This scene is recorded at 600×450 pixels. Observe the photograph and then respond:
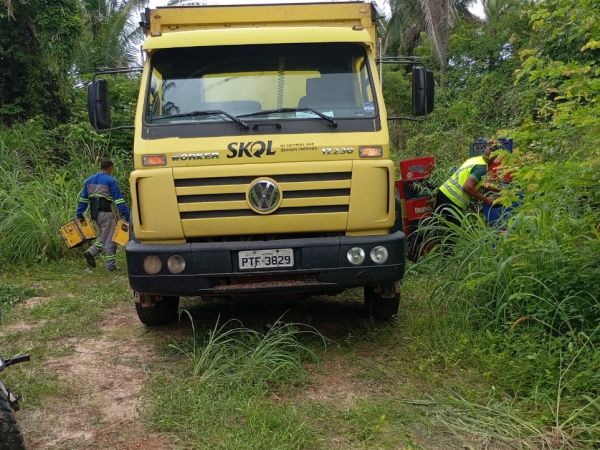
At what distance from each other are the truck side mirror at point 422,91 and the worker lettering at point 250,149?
157cm

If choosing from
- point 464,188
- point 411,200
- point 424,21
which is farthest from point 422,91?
point 424,21

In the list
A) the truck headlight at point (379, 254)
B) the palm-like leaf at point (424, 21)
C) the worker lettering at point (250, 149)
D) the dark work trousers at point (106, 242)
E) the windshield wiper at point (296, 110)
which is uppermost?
the palm-like leaf at point (424, 21)

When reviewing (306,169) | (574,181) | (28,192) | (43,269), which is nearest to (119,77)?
(28,192)

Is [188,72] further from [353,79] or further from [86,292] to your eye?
[86,292]

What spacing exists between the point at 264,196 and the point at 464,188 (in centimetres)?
336

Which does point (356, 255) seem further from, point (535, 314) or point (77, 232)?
point (77, 232)

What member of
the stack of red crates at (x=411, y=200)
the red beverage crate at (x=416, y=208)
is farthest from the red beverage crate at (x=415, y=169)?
the red beverage crate at (x=416, y=208)

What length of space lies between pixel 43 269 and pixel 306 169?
17.9 ft

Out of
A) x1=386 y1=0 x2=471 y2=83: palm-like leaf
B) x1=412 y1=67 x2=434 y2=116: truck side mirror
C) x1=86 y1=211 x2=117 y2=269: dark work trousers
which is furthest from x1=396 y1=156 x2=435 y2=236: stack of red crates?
x1=386 y1=0 x2=471 y2=83: palm-like leaf

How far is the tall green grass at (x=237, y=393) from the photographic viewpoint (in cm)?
364

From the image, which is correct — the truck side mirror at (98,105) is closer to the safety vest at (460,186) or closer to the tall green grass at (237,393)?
the tall green grass at (237,393)

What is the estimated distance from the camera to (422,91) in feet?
18.4

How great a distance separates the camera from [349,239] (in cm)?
479

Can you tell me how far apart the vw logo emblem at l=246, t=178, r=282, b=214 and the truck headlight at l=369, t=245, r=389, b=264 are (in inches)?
31.0
